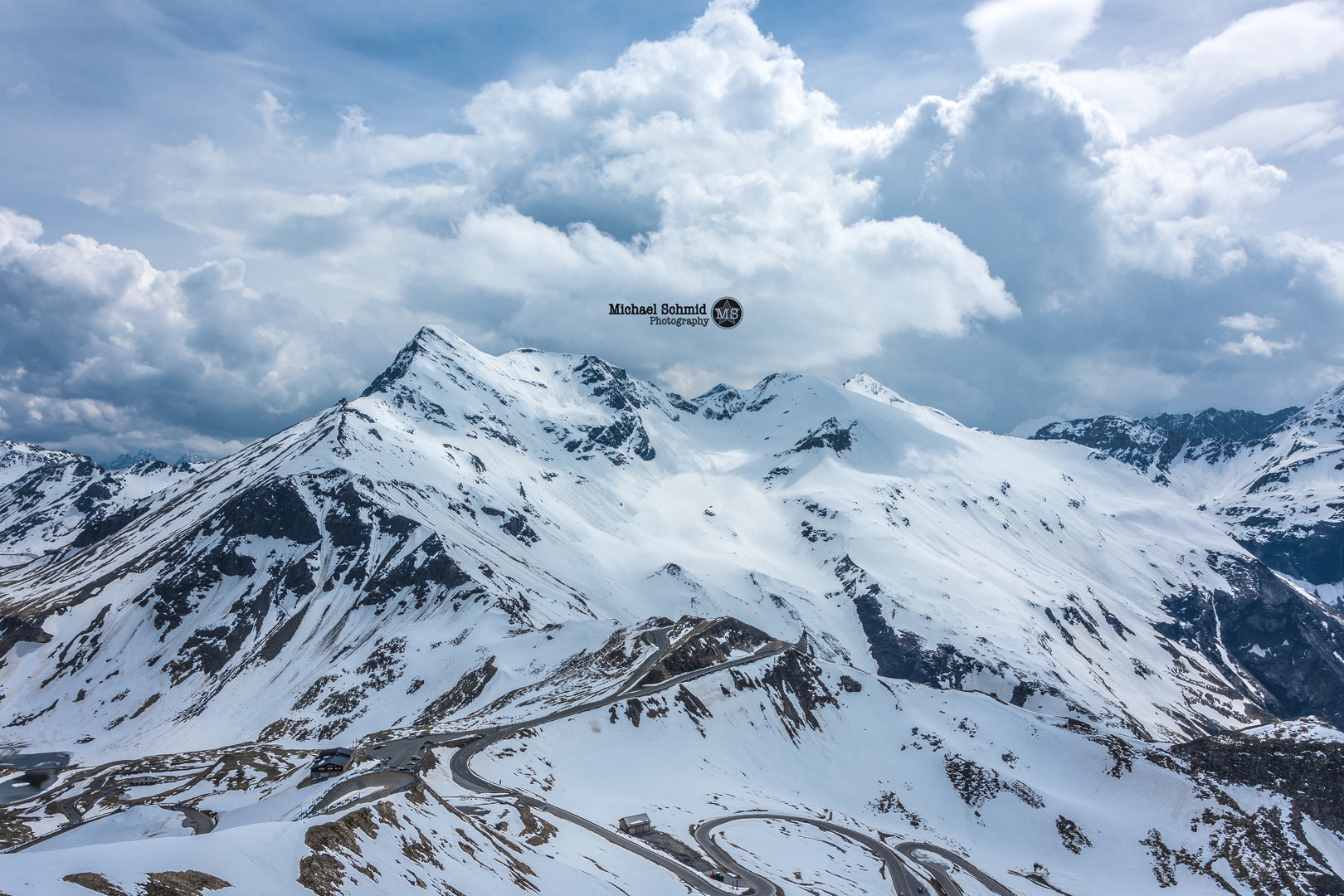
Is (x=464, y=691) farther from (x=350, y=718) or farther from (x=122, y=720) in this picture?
(x=122, y=720)

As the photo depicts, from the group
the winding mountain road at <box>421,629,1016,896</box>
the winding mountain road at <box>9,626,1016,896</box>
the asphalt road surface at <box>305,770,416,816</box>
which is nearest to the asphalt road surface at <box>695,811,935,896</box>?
the winding mountain road at <box>421,629,1016,896</box>

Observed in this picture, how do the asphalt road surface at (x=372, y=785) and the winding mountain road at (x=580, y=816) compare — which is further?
the winding mountain road at (x=580, y=816)

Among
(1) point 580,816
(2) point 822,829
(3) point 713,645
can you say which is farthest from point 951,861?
(3) point 713,645

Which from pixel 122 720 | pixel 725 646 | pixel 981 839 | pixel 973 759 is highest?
pixel 725 646

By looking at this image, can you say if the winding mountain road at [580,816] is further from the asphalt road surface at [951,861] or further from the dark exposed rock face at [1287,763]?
the dark exposed rock face at [1287,763]

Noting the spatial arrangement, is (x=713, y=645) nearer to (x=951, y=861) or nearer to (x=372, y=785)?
(x=951, y=861)

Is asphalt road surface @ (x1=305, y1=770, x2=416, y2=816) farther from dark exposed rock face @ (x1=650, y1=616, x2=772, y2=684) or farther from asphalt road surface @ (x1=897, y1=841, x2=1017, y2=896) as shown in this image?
A: asphalt road surface @ (x1=897, y1=841, x2=1017, y2=896)

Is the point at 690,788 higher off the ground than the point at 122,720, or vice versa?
the point at 690,788

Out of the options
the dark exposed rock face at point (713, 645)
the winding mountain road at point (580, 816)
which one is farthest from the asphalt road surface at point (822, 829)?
the dark exposed rock face at point (713, 645)

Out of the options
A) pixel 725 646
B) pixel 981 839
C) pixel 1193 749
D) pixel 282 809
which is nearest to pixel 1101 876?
pixel 981 839
